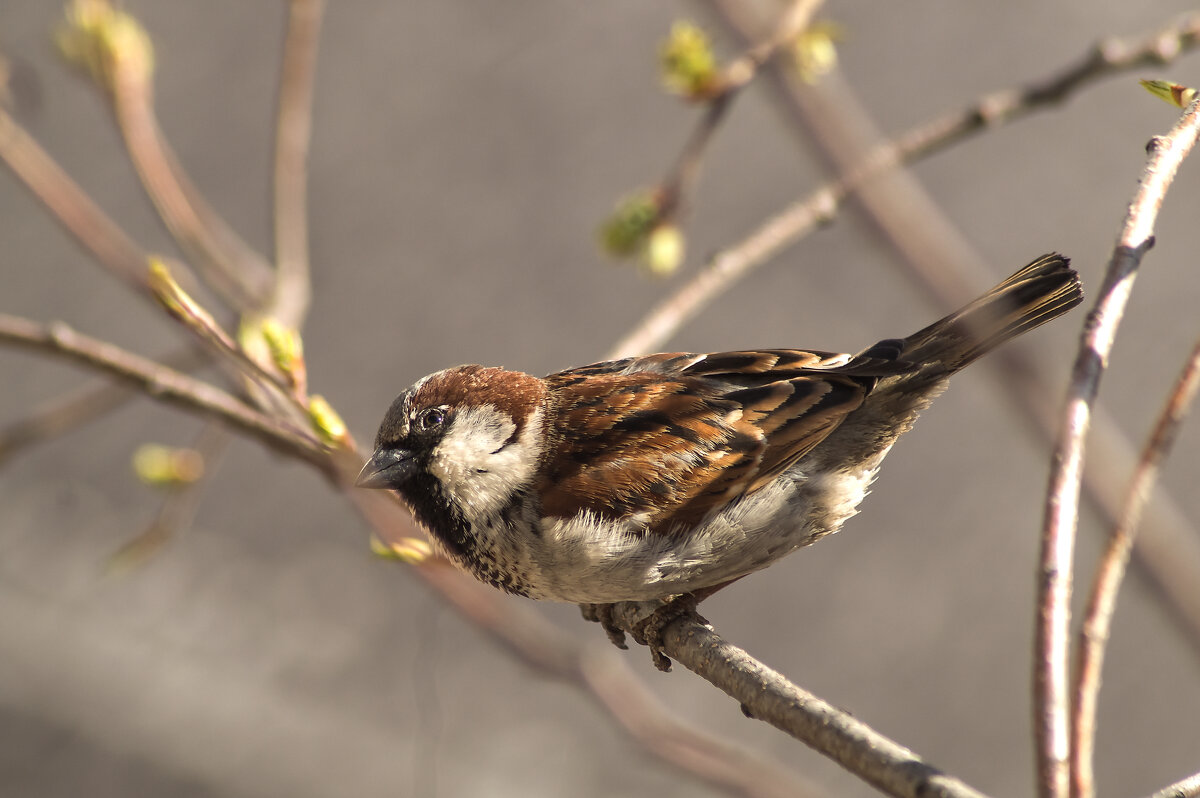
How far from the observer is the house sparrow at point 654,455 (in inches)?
85.2

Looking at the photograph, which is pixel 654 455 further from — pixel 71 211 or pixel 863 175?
pixel 71 211

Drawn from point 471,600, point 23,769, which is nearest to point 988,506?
point 471,600

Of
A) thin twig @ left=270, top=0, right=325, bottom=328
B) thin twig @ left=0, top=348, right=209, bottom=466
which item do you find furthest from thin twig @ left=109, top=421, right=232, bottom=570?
thin twig @ left=270, top=0, right=325, bottom=328

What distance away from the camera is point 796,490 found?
2.38 meters

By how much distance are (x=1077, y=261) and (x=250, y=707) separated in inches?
175

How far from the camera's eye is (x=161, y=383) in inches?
71.7

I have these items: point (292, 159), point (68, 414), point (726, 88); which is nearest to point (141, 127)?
point (292, 159)

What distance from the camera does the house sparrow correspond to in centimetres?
216

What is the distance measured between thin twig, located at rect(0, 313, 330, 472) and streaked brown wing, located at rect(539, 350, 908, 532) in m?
0.61

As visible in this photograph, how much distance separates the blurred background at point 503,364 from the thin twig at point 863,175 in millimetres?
2059

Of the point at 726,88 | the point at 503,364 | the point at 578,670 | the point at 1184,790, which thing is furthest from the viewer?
A: the point at 503,364

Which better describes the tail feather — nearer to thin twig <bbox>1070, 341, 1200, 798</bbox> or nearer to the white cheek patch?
thin twig <bbox>1070, 341, 1200, 798</bbox>

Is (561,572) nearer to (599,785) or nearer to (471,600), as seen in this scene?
(471,600)

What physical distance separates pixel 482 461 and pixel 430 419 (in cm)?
14
